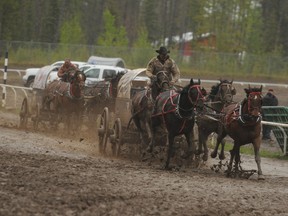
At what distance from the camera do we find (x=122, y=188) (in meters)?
10.8

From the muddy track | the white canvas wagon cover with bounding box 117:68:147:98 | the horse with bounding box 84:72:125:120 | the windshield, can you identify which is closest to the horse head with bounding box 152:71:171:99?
the muddy track

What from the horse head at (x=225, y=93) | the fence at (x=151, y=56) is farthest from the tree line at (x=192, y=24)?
the horse head at (x=225, y=93)

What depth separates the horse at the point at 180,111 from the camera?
1427 cm

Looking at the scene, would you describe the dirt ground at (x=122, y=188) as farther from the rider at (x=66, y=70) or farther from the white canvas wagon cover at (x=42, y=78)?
the white canvas wagon cover at (x=42, y=78)

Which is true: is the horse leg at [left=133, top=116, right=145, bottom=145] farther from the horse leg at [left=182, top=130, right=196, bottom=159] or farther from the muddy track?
the horse leg at [left=182, top=130, right=196, bottom=159]

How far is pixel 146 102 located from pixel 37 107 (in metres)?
7.39

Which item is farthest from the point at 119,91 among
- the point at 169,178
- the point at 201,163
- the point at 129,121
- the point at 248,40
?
the point at 248,40

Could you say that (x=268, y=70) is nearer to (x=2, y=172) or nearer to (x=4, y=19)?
(x=4, y=19)

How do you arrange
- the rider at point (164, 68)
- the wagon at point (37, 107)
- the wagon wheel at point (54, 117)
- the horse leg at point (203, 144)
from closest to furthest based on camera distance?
the horse leg at point (203, 144) → the rider at point (164, 68) → the wagon wheel at point (54, 117) → the wagon at point (37, 107)

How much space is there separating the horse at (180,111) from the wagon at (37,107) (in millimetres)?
7937

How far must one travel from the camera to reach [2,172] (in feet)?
36.9

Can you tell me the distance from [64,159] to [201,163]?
10.9 feet

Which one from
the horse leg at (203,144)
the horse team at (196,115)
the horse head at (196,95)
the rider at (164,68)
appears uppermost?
the rider at (164,68)

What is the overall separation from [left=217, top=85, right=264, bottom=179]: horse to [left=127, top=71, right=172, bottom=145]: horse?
1710mm
